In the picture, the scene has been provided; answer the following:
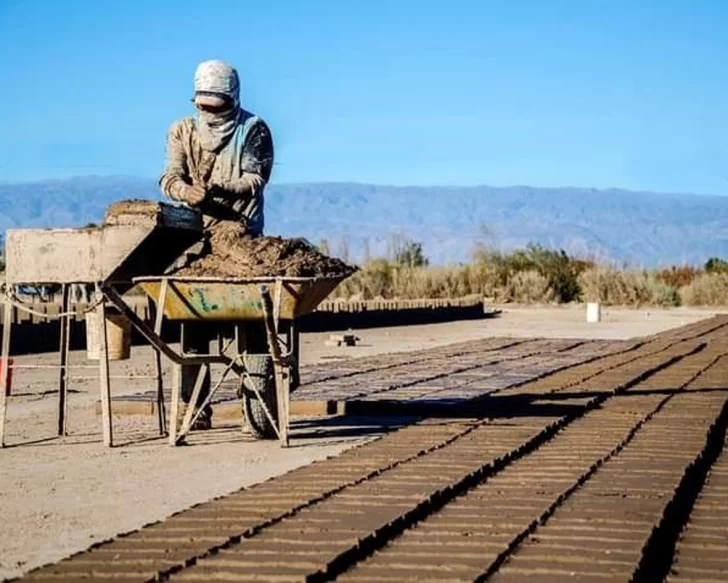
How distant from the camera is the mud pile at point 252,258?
8.49 meters

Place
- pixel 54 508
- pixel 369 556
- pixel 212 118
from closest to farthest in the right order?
pixel 369 556 < pixel 54 508 < pixel 212 118

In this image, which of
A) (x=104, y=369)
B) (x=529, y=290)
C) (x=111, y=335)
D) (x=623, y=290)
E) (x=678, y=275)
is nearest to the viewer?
(x=104, y=369)

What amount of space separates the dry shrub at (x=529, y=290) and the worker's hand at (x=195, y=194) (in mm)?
32912

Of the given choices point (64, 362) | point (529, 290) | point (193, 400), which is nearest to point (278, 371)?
point (193, 400)

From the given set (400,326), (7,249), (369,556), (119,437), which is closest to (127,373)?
(119,437)

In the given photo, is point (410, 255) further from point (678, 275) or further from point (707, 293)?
point (707, 293)

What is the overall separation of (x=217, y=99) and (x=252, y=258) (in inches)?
41.9

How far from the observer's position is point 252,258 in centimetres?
852

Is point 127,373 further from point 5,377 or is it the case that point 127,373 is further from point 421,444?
point 421,444

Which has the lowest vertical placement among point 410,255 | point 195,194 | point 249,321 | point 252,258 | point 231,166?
point 249,321

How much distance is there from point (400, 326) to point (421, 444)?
20387 millimetres

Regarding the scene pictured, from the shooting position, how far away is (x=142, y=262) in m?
8.83

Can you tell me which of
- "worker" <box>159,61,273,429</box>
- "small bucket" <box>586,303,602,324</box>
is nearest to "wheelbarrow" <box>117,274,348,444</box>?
"worker" <box>159,61,273,429</box>

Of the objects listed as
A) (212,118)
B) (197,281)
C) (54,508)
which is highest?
(212,118)
